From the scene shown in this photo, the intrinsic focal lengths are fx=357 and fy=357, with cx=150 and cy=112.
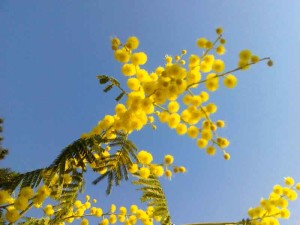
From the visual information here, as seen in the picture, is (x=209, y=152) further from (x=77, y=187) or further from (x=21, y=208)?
(x=21, y=208)

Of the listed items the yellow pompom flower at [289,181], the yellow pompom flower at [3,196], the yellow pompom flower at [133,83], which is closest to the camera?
the yellow pompom flower at [3,196]

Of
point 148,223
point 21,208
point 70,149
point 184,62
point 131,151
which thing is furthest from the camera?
point 148,223

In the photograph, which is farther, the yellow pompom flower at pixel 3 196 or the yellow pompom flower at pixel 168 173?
the yellow pompom flower at pixel 168 173

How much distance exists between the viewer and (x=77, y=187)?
580cm

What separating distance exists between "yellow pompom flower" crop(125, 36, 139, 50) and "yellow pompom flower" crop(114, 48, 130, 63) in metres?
0.10

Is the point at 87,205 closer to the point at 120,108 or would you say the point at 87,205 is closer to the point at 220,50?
the point at 120,108

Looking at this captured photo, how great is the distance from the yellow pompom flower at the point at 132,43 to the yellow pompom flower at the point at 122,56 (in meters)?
0.10

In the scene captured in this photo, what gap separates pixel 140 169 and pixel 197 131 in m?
1.44

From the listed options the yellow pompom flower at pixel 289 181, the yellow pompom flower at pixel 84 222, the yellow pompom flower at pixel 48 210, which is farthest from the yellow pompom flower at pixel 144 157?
the yellow pompom flower at pixel 84 222

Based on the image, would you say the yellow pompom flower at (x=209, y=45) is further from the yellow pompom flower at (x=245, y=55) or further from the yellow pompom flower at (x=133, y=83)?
the yellow pompom flower at (x=133, y=83)

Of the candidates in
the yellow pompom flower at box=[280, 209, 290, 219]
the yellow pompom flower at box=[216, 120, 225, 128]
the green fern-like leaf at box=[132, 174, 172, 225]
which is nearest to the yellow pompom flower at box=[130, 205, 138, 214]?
the green fern-like leaf at box=[132, 174, 172, 225]

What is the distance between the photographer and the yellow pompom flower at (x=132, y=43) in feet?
16.3

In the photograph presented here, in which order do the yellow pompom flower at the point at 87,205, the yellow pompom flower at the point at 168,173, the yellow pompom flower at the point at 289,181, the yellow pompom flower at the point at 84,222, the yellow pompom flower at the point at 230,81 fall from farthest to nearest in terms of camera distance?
the yellow pompom flower at the point at 87,205 → the yellow pompom flower at the point at 84,222 → the yellow pompom flower at the point at 289,181 → the yellow pompom flower at the point at 168,173 → the yellow pompom flower at the point at 230,81

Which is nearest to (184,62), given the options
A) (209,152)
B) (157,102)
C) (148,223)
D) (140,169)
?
(157,102)
